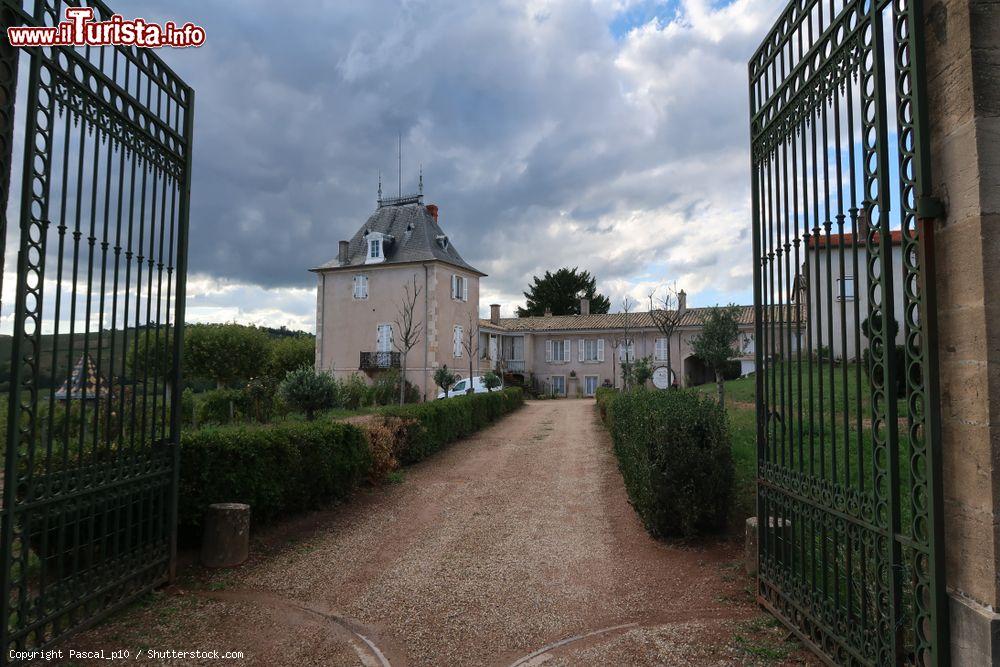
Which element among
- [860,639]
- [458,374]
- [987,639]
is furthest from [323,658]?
[458,374]

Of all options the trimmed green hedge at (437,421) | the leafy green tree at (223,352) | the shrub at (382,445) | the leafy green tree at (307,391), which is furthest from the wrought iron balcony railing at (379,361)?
the shrub at (382,445)

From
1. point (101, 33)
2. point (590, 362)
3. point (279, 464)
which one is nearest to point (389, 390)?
point (590, 362)

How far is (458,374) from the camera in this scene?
93.7 ft

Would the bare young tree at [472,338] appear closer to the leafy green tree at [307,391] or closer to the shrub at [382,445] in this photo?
the leafy green tree at [307,391]

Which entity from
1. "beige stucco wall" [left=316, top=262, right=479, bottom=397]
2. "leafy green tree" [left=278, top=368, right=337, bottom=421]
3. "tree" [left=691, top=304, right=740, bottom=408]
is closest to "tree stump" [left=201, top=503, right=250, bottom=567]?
"leafy green tree" [left=278, top=368, right=337, bottom=421]

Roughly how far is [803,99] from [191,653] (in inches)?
203

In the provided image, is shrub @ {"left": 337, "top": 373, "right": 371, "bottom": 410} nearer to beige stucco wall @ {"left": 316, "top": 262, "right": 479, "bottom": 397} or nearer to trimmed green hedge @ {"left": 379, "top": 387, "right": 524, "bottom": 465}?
beige stucco wall @ {"left": 316, "top": 262, "right": 479, "bottom": 397}

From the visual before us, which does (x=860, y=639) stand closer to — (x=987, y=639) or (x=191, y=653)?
(x=987, y=639)

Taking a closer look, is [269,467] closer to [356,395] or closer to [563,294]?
[356,395]

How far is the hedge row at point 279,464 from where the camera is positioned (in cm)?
543

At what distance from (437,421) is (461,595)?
299 inches

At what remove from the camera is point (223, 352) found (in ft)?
89.0

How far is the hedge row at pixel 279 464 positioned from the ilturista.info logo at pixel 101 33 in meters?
3.23

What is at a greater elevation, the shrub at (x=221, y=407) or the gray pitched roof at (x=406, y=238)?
the gray pitched roof at (x=406, y=238)
